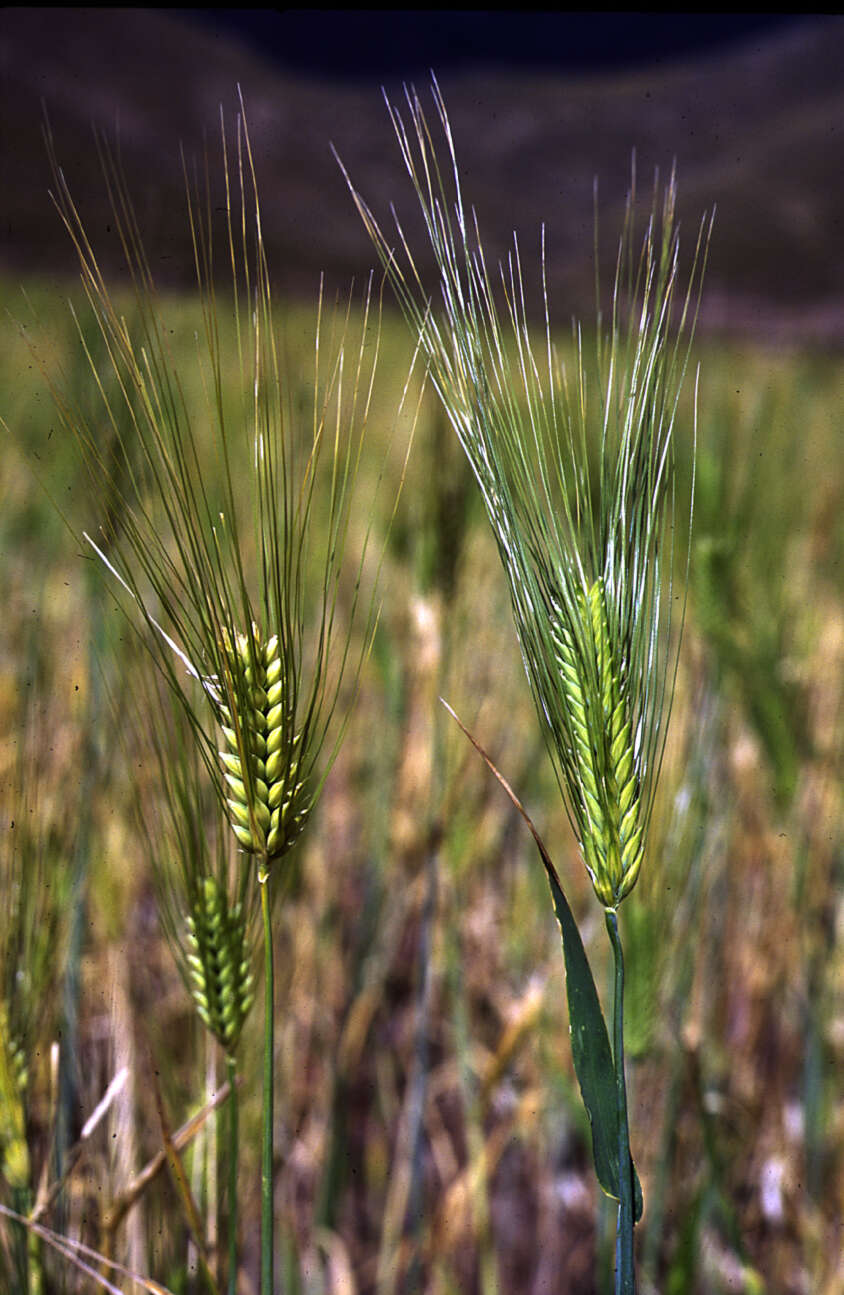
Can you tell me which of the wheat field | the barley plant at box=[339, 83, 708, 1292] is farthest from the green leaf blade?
the wheat field

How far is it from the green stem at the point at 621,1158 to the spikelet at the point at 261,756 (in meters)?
0.13

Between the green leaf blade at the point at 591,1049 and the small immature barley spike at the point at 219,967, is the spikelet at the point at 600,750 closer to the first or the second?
the green leaf blade at the point at 591,1049

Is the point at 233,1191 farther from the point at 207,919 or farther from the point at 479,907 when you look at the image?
the point at 479,907

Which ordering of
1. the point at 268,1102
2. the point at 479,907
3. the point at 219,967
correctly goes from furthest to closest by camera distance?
the point at 479,907
the point at 219,967
the point at 268,1102

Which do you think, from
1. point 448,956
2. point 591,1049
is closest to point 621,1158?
point 591,1049

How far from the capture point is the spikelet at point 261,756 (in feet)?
1.19

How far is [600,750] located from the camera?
376mm

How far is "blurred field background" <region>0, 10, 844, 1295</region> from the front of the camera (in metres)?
0.66

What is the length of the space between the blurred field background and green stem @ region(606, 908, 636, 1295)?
0.93ft

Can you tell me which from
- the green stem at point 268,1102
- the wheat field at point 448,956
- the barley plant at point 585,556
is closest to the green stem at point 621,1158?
the barley plant at point 585,556

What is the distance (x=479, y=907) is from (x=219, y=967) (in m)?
0.92

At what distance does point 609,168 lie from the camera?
2.25 feet

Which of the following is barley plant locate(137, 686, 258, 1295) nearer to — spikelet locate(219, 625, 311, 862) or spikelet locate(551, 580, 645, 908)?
spikelet locate(219, 625, 311, 862)

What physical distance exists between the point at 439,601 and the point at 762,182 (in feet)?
1.60
